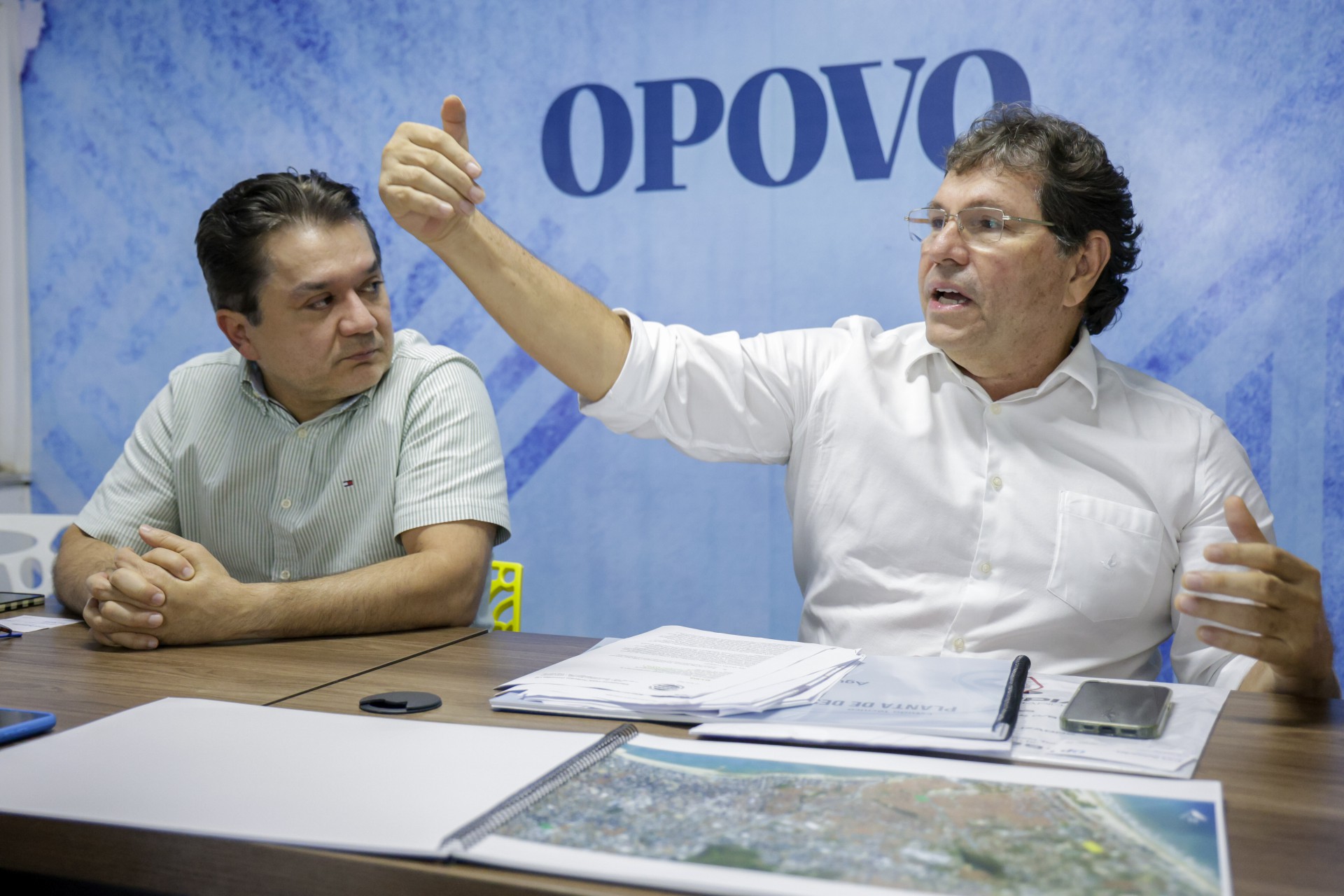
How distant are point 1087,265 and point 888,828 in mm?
1314

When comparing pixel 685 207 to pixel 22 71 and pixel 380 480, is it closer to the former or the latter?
pixel 380 480

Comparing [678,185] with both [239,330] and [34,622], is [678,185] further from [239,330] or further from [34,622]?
[34,622]

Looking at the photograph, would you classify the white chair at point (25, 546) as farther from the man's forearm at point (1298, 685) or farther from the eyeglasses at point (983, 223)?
the man's forearm at point (1298, 685)

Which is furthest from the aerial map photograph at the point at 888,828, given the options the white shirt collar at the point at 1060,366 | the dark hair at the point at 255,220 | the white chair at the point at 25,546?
the white chair at the point at 25,546

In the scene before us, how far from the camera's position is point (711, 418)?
1786 millimetres

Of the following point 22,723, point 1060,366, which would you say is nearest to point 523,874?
point 22,723

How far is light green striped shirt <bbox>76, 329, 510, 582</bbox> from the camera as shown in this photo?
1.97 metres

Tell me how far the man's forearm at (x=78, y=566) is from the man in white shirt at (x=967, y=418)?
837 millimetres

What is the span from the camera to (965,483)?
170 cm

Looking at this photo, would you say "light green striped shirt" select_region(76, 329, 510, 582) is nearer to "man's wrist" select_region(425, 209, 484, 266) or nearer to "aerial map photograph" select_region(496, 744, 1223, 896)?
Result: "man's wrist" select_region(425, 209, 484, 266)

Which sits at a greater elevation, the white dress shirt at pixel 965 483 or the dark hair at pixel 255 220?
the dark hair at pixel 255 220

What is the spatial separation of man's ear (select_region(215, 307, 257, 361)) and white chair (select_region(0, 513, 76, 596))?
2.39 feet

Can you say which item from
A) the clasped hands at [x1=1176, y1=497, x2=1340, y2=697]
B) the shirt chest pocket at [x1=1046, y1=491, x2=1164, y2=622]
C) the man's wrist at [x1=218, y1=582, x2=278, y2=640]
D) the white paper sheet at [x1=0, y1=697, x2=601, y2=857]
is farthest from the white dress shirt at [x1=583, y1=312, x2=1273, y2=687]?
the white paper sheet at [x1=0, y1=697, x2=601, y2=857]

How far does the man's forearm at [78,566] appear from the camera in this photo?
1782mm
